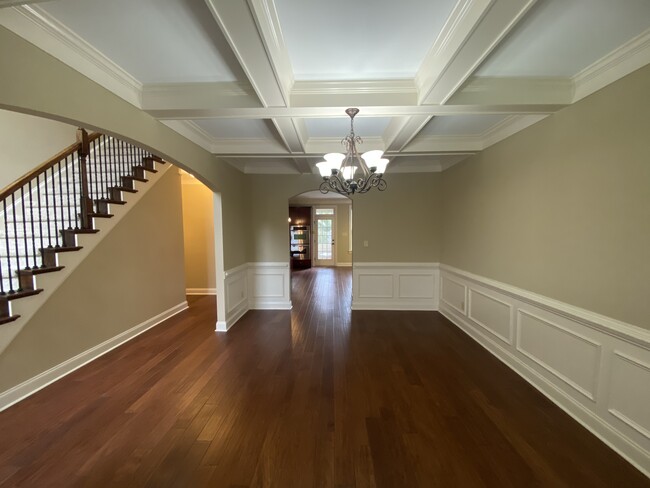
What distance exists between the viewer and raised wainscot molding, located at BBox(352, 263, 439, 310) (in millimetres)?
4980

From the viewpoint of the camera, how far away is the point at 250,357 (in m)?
3.24

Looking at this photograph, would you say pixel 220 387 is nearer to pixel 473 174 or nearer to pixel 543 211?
pixel 543 211

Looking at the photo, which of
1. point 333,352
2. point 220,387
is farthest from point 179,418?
point 333,352

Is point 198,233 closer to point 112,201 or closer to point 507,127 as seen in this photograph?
point 112,201

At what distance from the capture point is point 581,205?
2.14 metres

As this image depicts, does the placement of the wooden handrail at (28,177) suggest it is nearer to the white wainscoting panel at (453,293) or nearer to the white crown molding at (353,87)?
the white crown molding at (353,87)

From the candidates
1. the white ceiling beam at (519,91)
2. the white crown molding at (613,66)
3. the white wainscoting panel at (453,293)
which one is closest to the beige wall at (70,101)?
the white ceiling beam at (519,91)

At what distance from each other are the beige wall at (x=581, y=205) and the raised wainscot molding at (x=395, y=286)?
1.58 meters

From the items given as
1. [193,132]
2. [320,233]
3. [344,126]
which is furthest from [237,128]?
[320,233]

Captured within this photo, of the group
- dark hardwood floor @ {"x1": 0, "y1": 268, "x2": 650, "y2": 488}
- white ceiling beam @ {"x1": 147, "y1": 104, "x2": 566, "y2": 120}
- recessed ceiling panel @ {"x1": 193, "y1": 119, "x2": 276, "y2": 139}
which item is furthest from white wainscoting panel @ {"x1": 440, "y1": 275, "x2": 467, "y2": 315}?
recessed ceiling panel @ {"x1": 193, "y1": 119, "x2": 276, "y2": 139}

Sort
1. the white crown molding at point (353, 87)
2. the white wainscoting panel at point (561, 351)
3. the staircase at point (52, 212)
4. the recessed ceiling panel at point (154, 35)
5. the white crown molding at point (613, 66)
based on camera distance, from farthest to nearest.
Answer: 1. the staircase at point (52, 212)
2. the white crown molding at point (353, 87)
3. the white wainscoting panel at point (561, 351)
4. the white crown molding at point (613, 66)
5. the recessed ceiling panel at point (154, 35)

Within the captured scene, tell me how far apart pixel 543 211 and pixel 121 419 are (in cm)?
414

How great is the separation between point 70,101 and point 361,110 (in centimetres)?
203

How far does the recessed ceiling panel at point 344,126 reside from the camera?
2896mm
